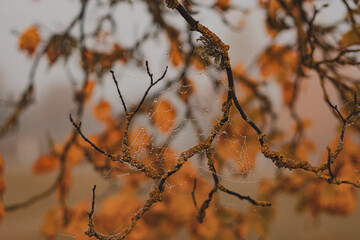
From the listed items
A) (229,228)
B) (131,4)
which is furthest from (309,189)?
(131,4)

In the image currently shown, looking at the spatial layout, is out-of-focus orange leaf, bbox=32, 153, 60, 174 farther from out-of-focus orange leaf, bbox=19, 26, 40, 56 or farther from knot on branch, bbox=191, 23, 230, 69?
knot on branch, bbox=191, 23, 230, 69

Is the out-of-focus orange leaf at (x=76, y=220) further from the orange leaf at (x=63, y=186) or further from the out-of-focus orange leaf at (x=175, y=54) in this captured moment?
the out-of-focus orange leaf at (x=175, y=54)

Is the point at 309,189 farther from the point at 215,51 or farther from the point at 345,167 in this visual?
the point at 215,51

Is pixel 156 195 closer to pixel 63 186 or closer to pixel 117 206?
pixel 63 186

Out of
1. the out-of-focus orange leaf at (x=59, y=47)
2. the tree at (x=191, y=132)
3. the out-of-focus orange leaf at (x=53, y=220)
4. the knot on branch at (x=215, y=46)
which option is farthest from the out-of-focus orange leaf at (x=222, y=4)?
the out-of-focus orange leaf at (x=53, y=220)

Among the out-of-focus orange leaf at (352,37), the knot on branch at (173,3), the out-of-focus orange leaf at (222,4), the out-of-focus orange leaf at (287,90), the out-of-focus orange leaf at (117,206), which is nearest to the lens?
the knot on branch at (173,3)
